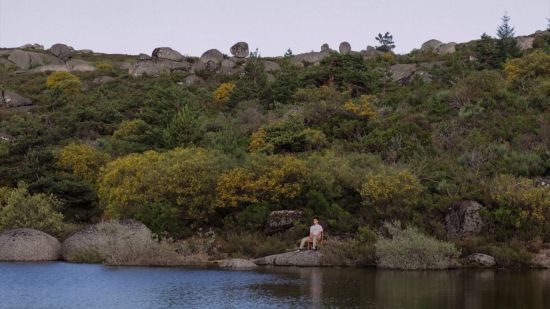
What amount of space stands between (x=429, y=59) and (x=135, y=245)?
207 ft

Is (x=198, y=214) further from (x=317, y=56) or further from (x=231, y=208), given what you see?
(x=317, y=56)

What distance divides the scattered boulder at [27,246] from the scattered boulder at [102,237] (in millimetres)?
636

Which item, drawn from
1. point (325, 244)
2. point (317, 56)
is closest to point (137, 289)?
point (325, 244)

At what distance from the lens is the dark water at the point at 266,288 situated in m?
19.9

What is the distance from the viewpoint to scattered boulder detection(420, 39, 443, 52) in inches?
3955

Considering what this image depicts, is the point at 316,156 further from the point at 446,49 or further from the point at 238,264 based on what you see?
the point at 446,49

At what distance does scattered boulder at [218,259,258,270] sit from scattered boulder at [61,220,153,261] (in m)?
3.82

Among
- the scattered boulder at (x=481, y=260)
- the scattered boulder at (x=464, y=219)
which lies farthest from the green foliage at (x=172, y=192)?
the scattered boulder at (x=481, y=260)

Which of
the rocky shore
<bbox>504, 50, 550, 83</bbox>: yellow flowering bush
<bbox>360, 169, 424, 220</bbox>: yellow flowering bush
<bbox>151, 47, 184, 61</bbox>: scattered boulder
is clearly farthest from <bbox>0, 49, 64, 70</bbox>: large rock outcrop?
<bbox>360, 169, 424, 220</bbox>: yellow flowering bush

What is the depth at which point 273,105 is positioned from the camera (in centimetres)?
6588

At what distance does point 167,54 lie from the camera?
106000 mm

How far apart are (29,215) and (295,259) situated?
572 inches

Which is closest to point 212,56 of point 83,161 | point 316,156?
point 83,161

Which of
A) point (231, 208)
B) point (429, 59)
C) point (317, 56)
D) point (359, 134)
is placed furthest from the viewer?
point (317, 56)
